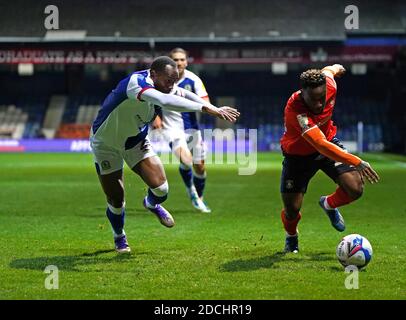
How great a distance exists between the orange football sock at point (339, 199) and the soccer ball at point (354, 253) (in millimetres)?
1061

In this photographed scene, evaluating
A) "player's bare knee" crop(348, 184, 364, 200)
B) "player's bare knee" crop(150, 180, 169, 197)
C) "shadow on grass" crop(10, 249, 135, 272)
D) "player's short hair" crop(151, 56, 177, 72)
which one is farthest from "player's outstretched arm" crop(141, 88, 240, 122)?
"shadow on grass" crop(10, 249, 135, 272)

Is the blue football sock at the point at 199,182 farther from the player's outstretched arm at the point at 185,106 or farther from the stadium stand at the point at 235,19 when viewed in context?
the stadium stand at the point at 235,19

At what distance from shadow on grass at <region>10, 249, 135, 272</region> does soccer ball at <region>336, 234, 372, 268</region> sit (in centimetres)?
233

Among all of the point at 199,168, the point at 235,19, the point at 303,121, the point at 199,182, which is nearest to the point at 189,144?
the point at 199,168

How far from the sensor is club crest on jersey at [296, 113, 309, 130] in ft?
27.7

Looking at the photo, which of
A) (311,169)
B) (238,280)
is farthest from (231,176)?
(238,280)

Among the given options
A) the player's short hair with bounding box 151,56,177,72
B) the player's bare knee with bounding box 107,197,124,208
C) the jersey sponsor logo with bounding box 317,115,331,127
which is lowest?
the player's bare knee with bounding box 107,197,124,208

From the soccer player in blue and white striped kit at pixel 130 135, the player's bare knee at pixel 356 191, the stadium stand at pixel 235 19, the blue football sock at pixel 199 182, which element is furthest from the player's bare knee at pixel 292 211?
the stadium stand at pixel 235 19

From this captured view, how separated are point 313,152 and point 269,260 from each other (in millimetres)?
1362

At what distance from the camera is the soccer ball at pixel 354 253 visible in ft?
26.2

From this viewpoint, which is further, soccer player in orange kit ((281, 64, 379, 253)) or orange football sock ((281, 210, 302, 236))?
orange football sock ((281, 210, 302, 236))

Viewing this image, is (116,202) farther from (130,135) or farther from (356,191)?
(356,191)

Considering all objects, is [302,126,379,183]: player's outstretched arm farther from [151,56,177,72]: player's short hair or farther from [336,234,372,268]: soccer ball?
[151,56,177,72]: player's short hair

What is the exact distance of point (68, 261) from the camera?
862 cm
